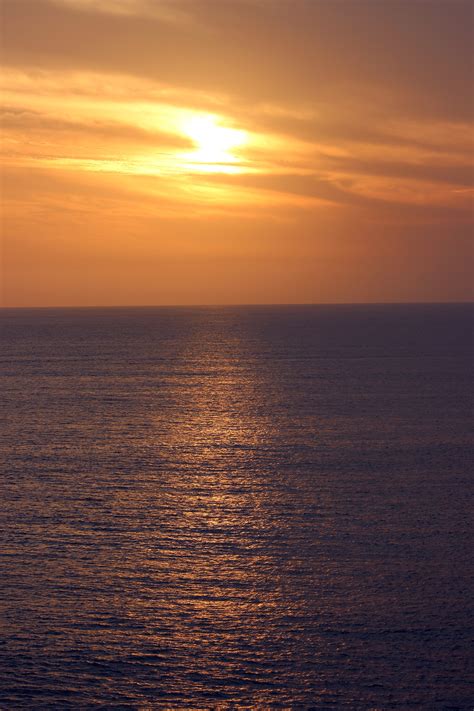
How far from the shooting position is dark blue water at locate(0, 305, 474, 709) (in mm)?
38156

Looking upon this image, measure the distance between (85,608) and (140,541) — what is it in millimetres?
11249

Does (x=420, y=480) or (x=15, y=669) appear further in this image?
(x=420, y=480)

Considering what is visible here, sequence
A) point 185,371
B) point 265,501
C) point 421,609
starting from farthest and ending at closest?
point 185,371
point 265,501
point 421,609

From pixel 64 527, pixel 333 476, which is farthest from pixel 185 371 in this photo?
pixel 64 527

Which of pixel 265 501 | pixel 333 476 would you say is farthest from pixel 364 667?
pixel 333 476

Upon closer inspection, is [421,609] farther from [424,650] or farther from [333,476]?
[333,476]

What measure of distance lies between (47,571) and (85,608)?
244 inches

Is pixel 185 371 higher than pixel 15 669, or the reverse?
pixel 185 371

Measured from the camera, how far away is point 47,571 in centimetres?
5022

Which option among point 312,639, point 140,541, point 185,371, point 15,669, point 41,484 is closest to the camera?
point 15,669

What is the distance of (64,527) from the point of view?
193 feet

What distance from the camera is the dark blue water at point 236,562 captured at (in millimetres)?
38156

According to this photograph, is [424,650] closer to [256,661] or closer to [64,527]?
[256,661]

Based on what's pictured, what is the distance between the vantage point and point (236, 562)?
5228cm
